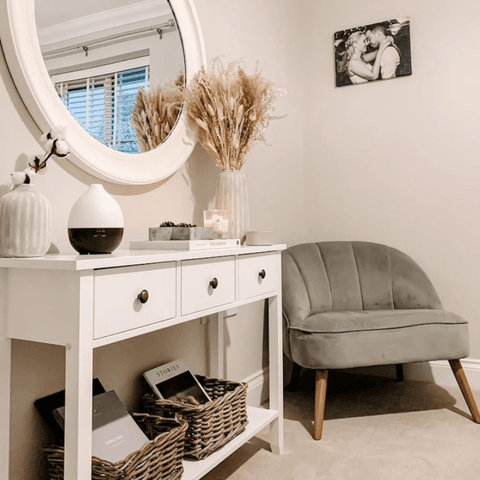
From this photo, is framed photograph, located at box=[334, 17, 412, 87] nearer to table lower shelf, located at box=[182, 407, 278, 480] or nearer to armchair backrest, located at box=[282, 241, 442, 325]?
armchair backrest, located at box=[282, 241, 442, 325]

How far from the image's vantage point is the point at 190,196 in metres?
1.79

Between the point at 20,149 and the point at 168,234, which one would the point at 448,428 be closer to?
the point at 168,234

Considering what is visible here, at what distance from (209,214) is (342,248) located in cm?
117

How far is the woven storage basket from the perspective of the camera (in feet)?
3.37

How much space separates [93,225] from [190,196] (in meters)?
0.75

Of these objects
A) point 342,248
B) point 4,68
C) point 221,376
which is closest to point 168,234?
point 4,68

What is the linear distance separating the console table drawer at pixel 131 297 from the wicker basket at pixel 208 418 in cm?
41

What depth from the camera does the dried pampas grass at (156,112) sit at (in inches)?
58.8

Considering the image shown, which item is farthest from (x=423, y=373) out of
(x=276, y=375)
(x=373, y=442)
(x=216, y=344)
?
(x=216, y=344)

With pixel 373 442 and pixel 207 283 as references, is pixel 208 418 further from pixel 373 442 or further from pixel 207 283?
pixel 373 442

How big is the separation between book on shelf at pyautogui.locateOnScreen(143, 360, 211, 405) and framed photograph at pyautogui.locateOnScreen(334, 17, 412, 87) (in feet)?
6.85

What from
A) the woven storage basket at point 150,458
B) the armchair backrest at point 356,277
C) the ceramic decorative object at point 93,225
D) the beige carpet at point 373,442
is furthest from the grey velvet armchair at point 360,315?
the ceramic decorative object at point 93,225

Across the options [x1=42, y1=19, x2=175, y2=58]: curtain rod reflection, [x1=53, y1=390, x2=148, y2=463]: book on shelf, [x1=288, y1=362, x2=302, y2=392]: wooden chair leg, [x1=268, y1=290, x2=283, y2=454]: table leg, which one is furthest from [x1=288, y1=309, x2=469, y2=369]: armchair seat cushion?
[x1=42, y1=19, x2=175, y2=58]: curtain rod reflection

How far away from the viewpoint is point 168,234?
1.35 metres
